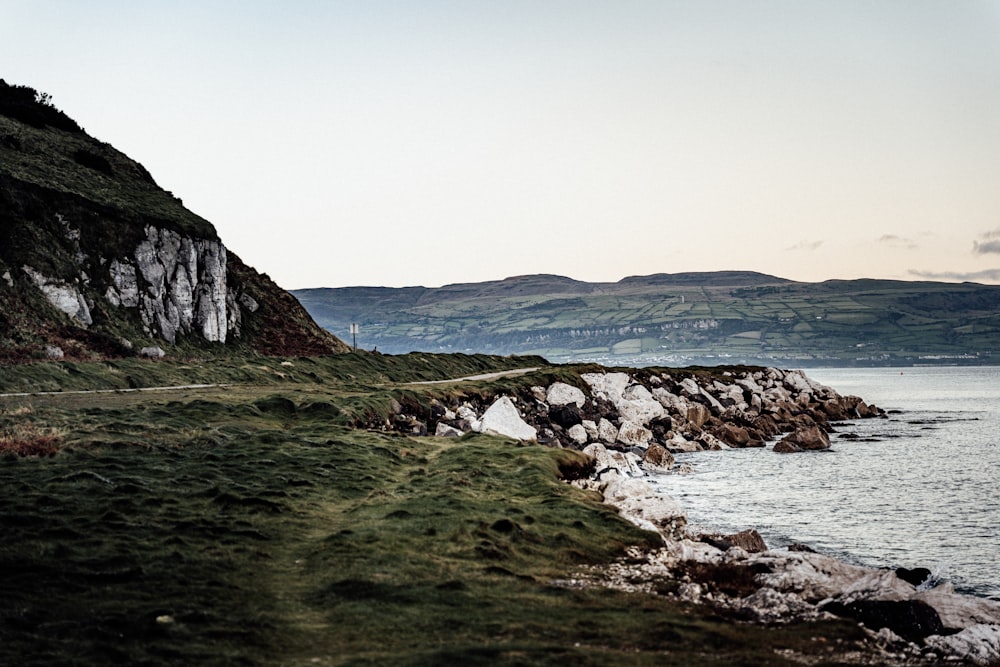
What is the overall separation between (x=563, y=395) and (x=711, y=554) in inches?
1842

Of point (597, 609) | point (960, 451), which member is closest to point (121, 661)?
point (597, 609)

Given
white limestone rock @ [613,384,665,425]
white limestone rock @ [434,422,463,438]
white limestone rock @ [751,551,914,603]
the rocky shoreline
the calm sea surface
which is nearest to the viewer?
the rocky shoreline

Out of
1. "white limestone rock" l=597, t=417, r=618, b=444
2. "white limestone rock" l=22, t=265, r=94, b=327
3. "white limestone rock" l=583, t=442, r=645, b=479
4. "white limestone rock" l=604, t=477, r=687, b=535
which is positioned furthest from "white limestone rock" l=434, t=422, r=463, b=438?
"white limestone rock" l=22, t=265, r=94, b=327

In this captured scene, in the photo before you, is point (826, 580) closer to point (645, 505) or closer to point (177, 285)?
point (645, 505)

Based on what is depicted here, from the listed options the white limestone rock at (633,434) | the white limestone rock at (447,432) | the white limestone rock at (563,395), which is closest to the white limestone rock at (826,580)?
the white limestone rock at (447,432)

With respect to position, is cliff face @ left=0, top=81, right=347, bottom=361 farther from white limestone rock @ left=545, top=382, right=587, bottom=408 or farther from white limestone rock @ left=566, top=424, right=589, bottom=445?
white limestone rock @ left=566, top=424, right=589, bottom=445

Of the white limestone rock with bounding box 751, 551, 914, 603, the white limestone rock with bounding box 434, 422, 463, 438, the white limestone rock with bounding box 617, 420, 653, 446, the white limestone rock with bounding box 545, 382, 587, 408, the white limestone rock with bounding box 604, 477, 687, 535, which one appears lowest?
the white limestone rock with bounding box 617, 420, 653, 446

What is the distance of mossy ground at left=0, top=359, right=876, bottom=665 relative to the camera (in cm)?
1270

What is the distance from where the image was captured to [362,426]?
45.0 m

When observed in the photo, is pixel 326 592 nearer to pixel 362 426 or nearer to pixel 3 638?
pixel 3 638

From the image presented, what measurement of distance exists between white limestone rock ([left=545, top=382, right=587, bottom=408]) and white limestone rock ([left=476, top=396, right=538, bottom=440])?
1868 cm

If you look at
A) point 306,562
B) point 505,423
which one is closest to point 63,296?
point 505,423

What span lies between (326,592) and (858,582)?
40.5 feet

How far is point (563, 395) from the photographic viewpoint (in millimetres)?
68875
